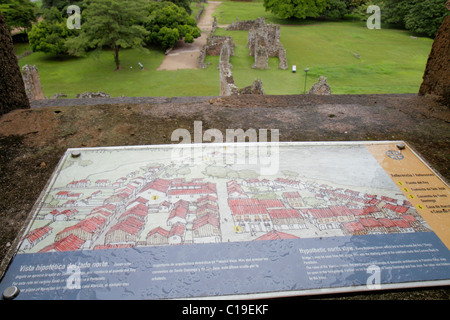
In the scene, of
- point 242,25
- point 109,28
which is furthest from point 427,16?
point 109,28

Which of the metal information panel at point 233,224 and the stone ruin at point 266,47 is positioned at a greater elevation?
the metal information panel at point 233,224

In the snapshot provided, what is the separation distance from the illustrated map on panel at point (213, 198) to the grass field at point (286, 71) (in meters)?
12.6

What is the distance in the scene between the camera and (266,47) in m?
20.9

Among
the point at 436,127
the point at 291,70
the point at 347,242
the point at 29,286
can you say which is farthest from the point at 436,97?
the point at 291,70

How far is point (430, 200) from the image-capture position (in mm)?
2525

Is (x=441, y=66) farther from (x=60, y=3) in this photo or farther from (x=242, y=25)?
(x=60, y=3)

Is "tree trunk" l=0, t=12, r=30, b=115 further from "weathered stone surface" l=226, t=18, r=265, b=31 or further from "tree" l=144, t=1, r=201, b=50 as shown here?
"weathered stone surface" l=226, t=18, r=265, b=31

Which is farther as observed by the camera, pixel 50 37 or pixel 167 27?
pixel 167 27

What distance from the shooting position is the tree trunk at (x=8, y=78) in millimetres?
3803

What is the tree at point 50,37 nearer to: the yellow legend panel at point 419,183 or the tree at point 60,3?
the tree at point 60,3

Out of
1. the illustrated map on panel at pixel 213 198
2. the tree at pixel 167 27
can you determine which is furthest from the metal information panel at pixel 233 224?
the tree at pixel 167 27

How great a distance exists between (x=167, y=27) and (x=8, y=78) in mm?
20973
